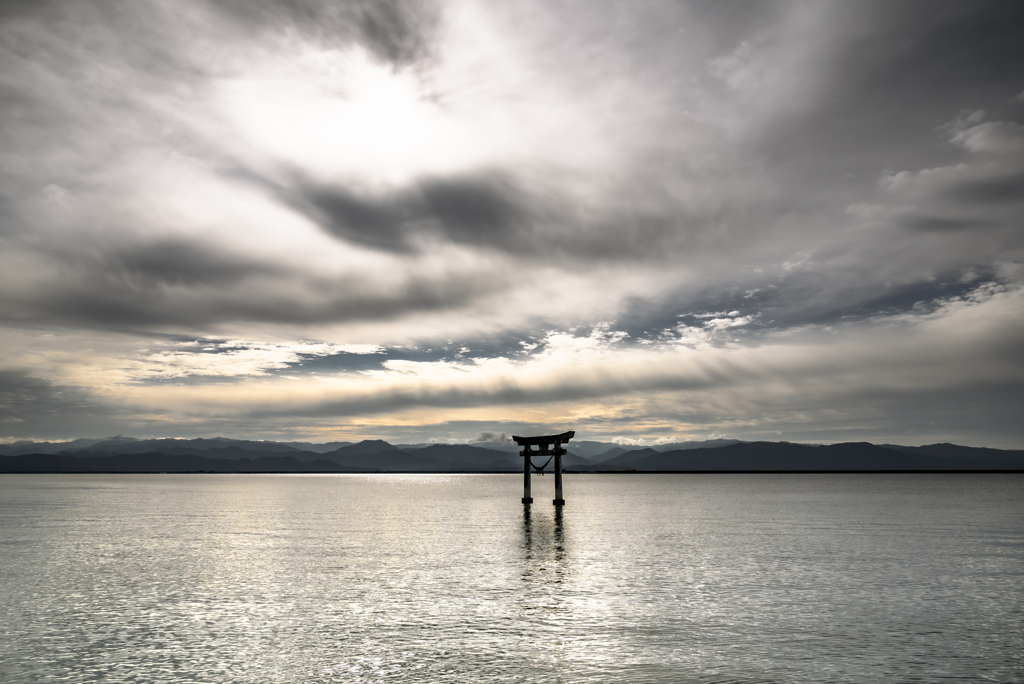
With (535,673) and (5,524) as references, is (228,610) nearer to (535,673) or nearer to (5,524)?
(535,673)

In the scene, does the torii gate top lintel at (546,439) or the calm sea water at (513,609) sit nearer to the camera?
the calm sea water at (513,609)

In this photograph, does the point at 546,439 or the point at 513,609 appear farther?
the point at 546,439

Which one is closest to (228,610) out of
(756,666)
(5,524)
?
(756,666)

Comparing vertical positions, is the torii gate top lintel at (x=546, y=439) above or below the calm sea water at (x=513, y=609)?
above

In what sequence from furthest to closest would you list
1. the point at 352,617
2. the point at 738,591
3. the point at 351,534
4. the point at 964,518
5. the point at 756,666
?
the point at 964,518 → the point at 351,534 → the point at 738,591 → the point at 352,617 → the point at 756,666

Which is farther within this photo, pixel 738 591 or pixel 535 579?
pixel 535 579

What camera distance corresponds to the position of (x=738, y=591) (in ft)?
75.3

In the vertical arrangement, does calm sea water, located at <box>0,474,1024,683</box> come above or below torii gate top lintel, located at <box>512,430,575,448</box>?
below

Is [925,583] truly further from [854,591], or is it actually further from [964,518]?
[964,518]

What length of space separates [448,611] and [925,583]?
18.8 metres

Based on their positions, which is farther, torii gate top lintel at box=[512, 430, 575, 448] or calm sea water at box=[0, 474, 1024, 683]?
torii gate top lintel at box=[512, 430, 575, 448]

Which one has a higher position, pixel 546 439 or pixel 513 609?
pixel 546 439

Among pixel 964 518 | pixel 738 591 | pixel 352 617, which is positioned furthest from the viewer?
pixel 964 518

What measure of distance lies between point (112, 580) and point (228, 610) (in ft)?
30.3
